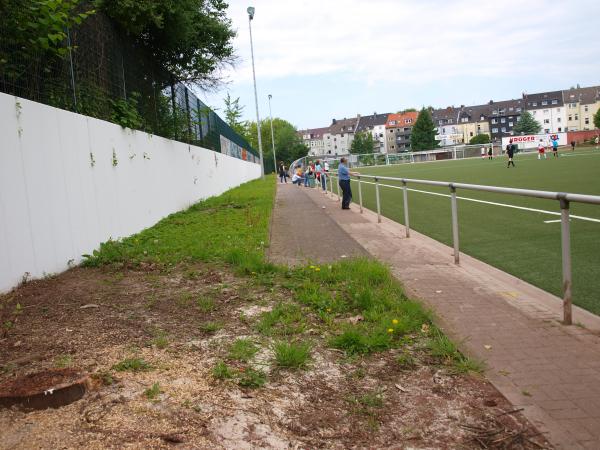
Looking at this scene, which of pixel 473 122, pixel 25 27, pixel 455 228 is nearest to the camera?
pixel 25 27

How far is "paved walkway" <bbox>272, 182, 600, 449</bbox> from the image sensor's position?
2.96 metres

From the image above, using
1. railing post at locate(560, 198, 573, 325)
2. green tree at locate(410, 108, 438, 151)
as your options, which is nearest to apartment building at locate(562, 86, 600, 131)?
green tree at locate(410, 108, 438, 151)

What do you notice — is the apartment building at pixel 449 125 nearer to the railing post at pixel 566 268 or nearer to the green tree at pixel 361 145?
the green tree at pixel 361 145

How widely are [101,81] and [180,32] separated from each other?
4.81 metres

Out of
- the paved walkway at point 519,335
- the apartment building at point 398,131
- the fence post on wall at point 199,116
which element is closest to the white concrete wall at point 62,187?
the paved walkway at point 519,335

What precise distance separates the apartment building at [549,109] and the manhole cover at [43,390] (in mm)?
143275

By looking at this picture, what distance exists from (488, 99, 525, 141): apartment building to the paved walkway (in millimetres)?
147585

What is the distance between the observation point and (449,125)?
151 metres

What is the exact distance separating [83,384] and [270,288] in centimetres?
279

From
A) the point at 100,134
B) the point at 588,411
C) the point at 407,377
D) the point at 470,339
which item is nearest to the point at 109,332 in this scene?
the point at 407,377

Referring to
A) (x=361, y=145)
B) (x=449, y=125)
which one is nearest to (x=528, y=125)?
(x=361, y=145)

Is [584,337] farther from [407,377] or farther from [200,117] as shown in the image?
[200,117]

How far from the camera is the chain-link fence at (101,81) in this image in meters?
6.32

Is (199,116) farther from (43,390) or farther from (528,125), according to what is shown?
(528,125)
